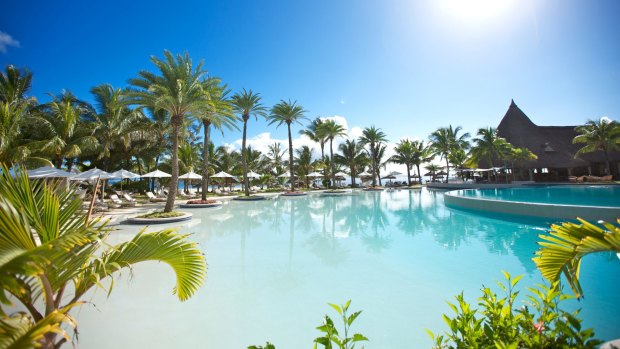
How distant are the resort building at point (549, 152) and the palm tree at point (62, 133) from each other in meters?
51.4

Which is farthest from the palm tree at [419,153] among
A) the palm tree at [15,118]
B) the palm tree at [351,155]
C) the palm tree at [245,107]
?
the palm tree at [15,118]

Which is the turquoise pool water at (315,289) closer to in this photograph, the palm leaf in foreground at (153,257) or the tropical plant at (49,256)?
the palm leaf in foreground at (153,257)

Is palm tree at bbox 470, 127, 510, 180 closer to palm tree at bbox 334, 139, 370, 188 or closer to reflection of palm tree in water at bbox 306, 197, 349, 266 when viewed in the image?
palm tree at bbox 334, 139, 370, 188

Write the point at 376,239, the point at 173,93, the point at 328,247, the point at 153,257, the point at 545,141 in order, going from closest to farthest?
the point at 153,257 → the point at 328,247 → the point at 376,239 → the point at 173,93 → the point at 545,141

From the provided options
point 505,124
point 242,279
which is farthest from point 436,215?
point 505,124

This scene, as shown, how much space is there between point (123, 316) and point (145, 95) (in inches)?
516

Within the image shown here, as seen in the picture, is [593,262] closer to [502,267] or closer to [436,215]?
[502,267]

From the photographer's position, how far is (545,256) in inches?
83.3

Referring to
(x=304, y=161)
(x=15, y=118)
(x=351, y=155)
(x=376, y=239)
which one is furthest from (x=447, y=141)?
(x=15, y=118)

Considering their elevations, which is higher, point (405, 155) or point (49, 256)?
point (405, 155)

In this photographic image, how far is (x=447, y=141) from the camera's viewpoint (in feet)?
142

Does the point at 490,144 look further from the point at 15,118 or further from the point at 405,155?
the point at 15,118

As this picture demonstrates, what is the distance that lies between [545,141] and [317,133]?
114ft

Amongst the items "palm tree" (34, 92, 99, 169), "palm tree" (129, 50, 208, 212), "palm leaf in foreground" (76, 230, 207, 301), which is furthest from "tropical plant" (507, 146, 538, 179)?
"palm tree" (34, 92, 99, 169)
